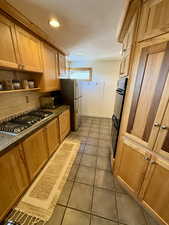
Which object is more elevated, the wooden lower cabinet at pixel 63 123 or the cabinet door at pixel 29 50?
the cabinet door at pixel 29 50

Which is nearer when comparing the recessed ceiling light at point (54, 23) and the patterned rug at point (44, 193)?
the patterned rug at point (44, 193)

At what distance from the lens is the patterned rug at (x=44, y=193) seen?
1.19 meters

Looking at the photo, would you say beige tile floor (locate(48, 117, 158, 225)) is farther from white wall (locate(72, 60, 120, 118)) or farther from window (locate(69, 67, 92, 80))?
window (locate(69, 67, 92, 80))

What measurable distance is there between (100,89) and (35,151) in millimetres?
3488

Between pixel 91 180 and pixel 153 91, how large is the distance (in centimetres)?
164

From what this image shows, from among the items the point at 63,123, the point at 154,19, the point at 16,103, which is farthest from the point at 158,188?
the point at 16,103

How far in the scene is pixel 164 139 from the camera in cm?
99

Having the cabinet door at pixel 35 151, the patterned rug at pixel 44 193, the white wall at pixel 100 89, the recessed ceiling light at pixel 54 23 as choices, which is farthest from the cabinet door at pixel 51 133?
the white wall at pixel 100 89

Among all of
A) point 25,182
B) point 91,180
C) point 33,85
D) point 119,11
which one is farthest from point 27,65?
point 91,180

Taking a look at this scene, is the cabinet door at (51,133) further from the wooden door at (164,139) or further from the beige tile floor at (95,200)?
the wooden door at (164,139)

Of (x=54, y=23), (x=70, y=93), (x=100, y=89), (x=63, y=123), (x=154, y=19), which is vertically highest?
(x=54, y=23)

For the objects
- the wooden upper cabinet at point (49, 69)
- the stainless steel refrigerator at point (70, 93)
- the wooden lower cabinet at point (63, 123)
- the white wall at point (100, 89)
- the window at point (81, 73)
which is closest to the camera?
the wooden upper cabinet at point (49, 69)

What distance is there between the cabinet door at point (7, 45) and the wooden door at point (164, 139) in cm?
195

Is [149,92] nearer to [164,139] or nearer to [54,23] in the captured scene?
[164,139]
